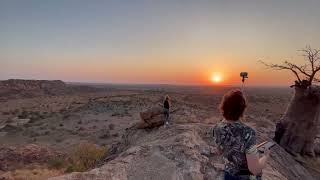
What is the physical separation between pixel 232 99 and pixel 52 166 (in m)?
10.7

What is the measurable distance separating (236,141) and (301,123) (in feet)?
28.8

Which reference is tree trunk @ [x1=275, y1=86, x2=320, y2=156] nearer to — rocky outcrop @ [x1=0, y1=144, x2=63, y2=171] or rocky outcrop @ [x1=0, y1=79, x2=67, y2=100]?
rocky outcrop @ [x1=0, y1=144, x2=63, y2=171]

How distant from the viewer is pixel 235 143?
11.1 ft

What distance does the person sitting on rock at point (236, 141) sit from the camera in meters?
3.33

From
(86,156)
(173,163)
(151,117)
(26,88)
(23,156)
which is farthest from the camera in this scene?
(26,88)

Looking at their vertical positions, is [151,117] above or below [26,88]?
above

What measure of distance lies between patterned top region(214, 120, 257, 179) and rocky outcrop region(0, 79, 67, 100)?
54.2m

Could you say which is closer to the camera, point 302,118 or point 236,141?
point 236,141

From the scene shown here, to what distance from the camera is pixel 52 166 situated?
1286 centimetres

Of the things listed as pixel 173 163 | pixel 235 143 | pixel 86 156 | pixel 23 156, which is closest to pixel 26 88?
pixel 23 156

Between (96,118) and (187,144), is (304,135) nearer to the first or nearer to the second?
(187,144)

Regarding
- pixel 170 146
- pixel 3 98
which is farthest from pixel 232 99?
pixel 3 98

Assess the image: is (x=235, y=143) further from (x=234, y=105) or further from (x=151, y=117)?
(x=151, y=117)

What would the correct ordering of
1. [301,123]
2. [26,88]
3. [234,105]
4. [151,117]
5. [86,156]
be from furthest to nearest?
[26,88] < [86,156] < [151,117] < [301,123] < [234,105]
